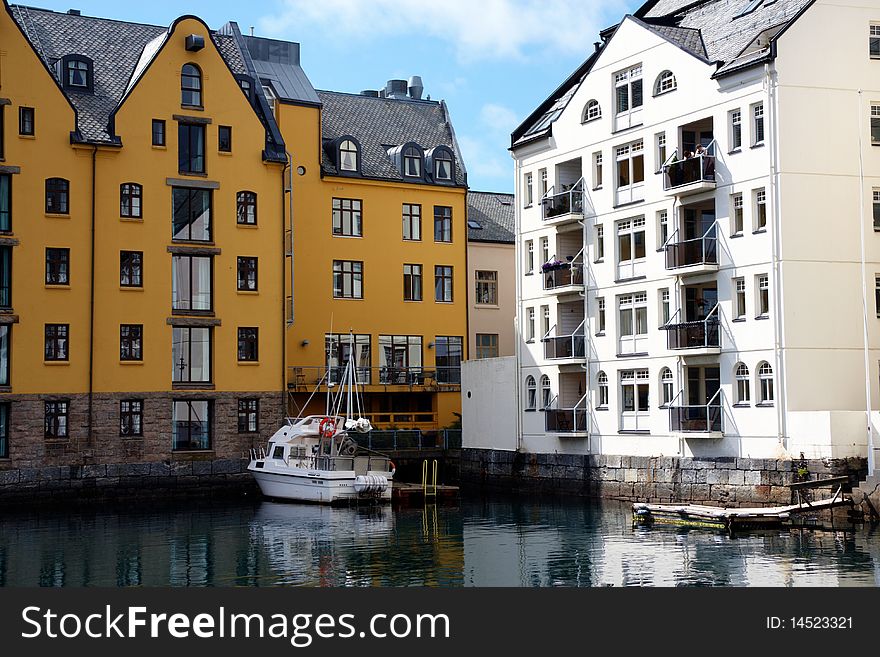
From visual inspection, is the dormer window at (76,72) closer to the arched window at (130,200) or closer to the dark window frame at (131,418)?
the arched window at (130,200)

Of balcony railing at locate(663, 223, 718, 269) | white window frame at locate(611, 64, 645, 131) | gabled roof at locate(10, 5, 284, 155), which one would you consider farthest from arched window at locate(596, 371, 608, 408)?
gabled roof at locate(10, 5, 284, 155)

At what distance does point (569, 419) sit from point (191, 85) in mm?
23141

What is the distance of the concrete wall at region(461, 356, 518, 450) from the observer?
60.2 meters

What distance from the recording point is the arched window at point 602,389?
54.6 m

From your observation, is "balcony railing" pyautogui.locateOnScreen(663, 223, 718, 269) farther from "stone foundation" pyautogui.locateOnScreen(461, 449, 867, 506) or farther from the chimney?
the chimney

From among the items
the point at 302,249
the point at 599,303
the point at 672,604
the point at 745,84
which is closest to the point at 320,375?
the point at 302,249

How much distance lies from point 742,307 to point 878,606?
25.1 metres

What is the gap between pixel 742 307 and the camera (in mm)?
47188

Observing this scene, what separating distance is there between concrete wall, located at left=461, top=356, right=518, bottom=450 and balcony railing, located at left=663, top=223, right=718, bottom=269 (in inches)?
503

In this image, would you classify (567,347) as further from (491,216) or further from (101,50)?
(101,50)

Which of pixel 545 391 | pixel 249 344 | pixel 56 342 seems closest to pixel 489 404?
pixel 545 391

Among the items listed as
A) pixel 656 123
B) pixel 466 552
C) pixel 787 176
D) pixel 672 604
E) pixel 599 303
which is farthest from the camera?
pixel 599 303

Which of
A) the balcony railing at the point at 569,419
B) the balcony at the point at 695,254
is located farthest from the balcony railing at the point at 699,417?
the balcony railing at the point at 569,419

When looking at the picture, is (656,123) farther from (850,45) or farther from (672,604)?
(672,604)
